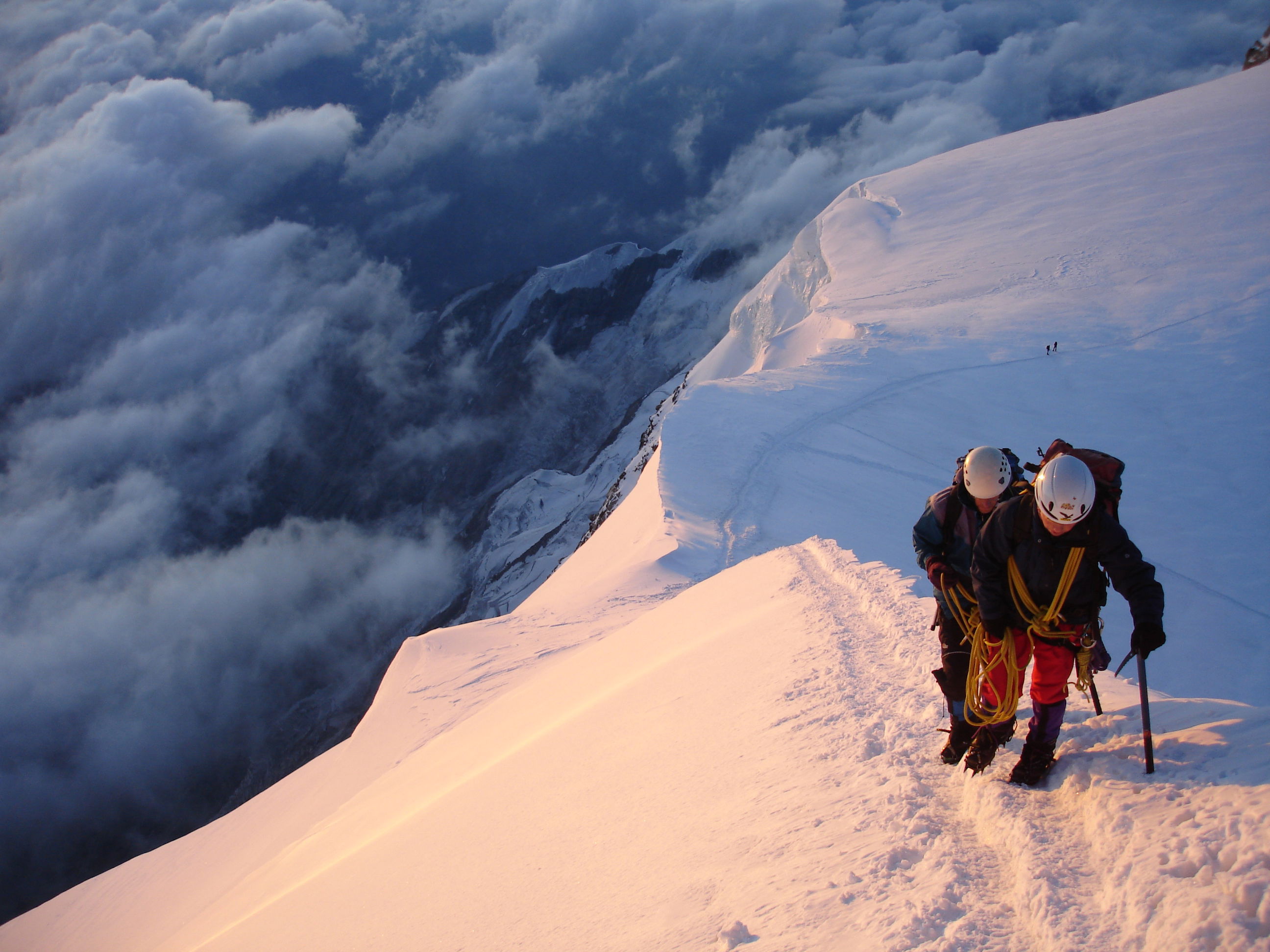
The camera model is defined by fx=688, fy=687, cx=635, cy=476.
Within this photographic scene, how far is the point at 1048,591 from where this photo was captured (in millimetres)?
3684

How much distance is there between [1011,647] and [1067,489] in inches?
43.9

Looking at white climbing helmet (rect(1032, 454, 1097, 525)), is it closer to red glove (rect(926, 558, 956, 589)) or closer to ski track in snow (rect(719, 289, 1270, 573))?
red glove (rect(926, 558, 956, 589))

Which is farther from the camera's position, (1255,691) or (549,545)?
(549,545)

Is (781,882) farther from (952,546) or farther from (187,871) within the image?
(187,871)

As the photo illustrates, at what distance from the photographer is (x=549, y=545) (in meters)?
86.3

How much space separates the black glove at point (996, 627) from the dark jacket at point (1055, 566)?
21 mm

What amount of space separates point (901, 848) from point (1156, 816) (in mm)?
1226

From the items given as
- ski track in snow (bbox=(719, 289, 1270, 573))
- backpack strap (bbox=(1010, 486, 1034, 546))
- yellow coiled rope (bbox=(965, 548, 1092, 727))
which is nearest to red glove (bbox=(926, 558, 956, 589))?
yellow coiled rope (bbox=(965, 548, 1092, 727))

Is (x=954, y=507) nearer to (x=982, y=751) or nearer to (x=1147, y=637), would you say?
(x=1147, y=637)

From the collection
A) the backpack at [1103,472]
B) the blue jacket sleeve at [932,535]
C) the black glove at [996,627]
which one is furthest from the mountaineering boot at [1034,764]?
the backpack at [1103,472]

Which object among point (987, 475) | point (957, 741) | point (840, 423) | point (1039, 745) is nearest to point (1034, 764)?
point (1039, 745)

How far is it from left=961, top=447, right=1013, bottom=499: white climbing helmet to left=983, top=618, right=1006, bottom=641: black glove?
0.72 metres

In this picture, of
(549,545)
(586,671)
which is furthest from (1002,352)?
(549,545)

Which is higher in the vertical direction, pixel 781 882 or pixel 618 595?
pixel 781 882
